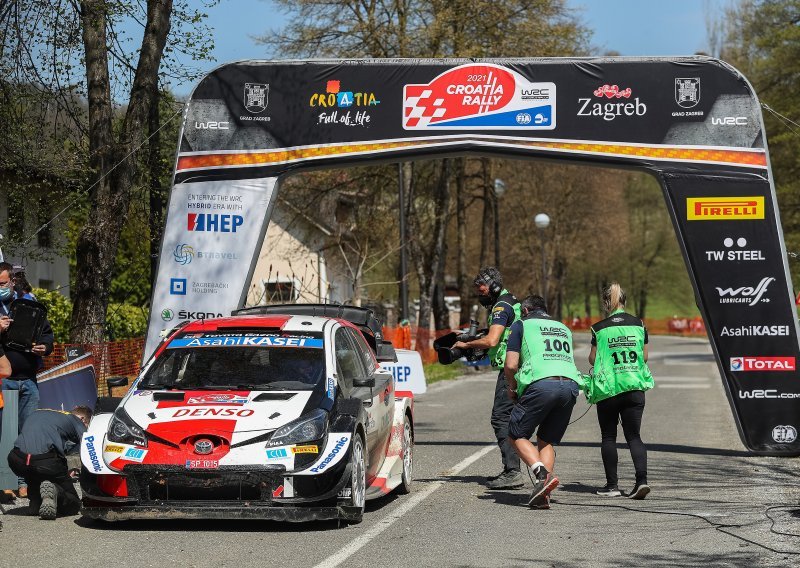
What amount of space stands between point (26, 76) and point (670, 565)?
12.5 metres

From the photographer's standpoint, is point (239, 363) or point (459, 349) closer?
point (239, 363)

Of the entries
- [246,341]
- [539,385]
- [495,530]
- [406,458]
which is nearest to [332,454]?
[495,530]

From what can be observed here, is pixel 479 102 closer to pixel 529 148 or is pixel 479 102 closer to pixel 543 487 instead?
pixel 529 148

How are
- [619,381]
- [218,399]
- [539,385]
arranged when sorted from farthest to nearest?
[619,381] → [539,385] → [218,399]

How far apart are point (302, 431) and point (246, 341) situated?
1397 millimetres

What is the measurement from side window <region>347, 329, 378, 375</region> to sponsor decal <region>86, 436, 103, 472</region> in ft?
8.75

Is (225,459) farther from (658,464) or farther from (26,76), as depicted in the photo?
(26,76)

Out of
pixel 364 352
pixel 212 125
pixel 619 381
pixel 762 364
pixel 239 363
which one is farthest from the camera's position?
pixel 212 125

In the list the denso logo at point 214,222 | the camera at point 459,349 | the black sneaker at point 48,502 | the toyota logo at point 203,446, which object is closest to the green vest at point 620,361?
the camera at point 459,349

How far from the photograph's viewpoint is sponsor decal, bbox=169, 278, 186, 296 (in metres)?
16.1

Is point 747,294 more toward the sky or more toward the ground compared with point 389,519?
more toward the sky

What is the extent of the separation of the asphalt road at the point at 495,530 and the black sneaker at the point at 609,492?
161mm

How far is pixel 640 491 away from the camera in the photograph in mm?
10828

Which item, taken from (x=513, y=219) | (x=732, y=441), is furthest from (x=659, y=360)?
(x=732, y=441)
